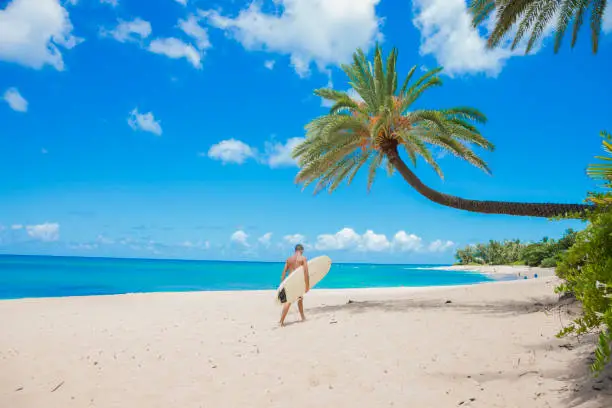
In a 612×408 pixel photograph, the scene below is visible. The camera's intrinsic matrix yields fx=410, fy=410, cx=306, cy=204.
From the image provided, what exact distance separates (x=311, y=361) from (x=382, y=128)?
27.5 ft

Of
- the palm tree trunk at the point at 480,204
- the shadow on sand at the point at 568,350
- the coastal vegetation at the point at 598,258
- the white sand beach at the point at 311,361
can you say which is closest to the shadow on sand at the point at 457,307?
the shadow on sand at the point at 568,350

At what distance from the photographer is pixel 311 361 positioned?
6195mm

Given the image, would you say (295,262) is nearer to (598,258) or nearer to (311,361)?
(311,361)

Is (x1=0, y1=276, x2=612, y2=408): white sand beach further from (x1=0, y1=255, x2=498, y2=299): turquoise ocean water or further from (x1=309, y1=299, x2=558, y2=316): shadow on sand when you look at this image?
(x1=0, y1=255, x2=498, y2=299): turquoise ocean water

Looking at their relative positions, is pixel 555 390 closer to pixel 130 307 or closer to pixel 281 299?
pixel 281 299

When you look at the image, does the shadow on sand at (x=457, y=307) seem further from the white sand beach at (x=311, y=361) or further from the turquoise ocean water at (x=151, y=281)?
the turquoise ocean water at (x=151, y=281)

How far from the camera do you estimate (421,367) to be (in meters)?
5.57

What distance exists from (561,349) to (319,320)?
17.0 feet

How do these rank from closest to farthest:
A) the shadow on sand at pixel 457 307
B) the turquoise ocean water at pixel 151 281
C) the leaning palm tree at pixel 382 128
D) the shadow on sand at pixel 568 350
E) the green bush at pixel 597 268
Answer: the green bush at pixel 597 268, the shadow on sand at pixel 568 350, the shadow on sand at pixel 457 307, the leaning palm tree at pixel 382 128, the turquoise ocean water at pixel 151 281

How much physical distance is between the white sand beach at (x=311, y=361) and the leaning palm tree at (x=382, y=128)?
5.07 meters

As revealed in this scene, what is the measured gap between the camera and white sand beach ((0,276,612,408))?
15.3 feet

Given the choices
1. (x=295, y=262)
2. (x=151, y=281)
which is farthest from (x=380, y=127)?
(x=151, y=281)

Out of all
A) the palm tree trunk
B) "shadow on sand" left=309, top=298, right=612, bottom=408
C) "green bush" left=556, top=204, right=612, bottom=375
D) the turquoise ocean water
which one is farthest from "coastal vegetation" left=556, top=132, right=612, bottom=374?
the turquoise ocean water

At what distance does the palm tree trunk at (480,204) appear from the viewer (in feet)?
32.4
